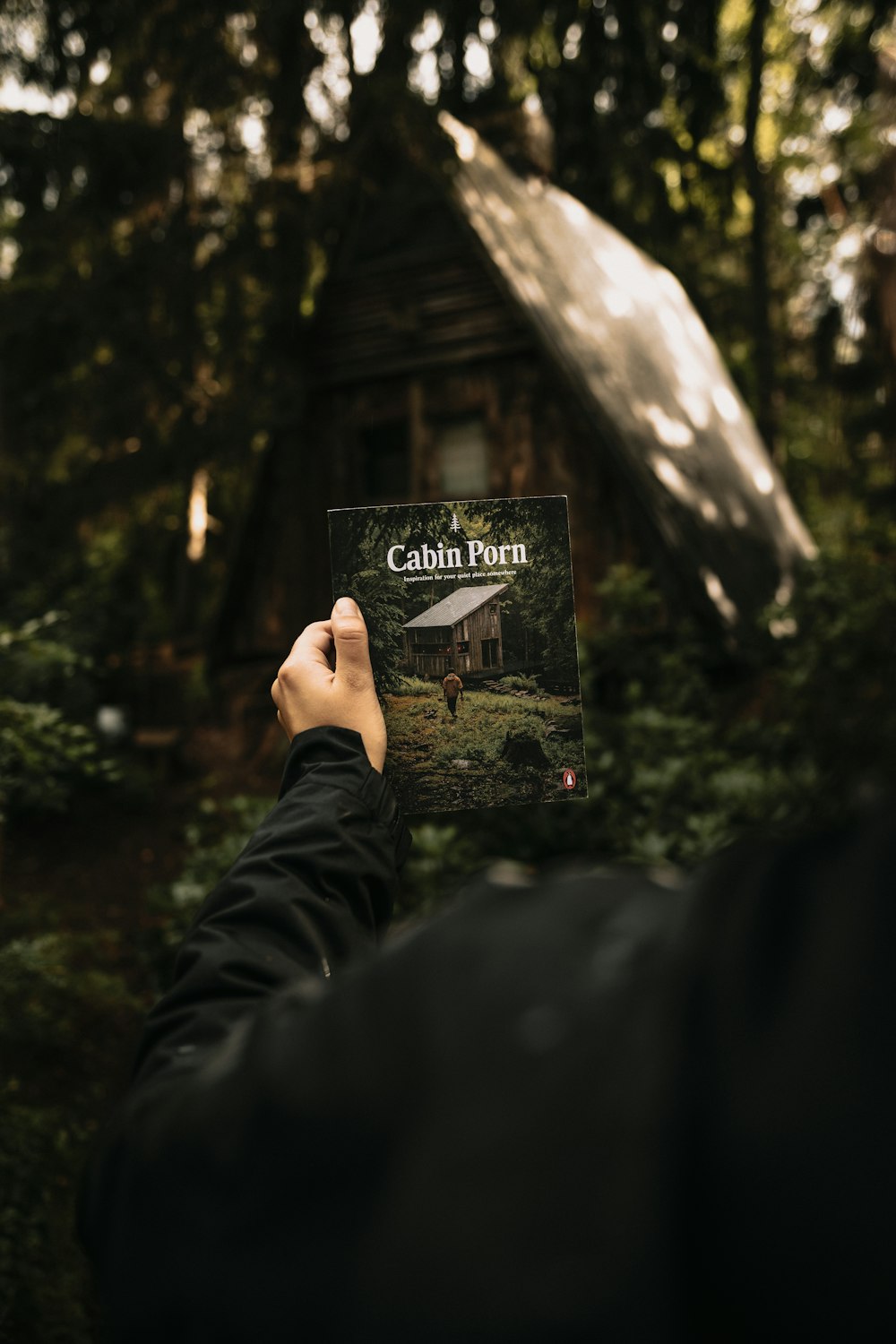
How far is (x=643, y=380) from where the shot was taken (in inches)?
377

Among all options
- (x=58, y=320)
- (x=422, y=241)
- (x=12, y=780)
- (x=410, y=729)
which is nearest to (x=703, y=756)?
(x=12, y=780)

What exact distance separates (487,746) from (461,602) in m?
0.26

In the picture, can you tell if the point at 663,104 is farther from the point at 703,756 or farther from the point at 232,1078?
the point at 232,1078

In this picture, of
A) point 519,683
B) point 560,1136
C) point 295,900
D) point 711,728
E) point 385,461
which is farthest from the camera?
point 385,461

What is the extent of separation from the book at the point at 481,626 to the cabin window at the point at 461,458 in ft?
25.2

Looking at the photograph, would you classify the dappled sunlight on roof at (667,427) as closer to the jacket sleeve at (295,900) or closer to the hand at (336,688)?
the hand at (336,688)

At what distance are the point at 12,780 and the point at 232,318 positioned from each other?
6.44 m

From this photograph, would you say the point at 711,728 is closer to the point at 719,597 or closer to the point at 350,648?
the point at 719,597

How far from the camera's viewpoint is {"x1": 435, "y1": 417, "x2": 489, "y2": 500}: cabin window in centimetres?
945

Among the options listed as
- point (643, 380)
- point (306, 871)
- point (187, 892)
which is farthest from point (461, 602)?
point (643, 380)

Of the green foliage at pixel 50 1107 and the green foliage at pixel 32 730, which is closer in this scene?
the green foliage at pixel 50 1107

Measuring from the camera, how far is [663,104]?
40.3ft

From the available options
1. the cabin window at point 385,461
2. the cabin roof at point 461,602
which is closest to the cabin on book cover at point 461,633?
the cabin roof at point 461,602

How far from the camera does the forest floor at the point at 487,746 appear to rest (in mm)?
1759
